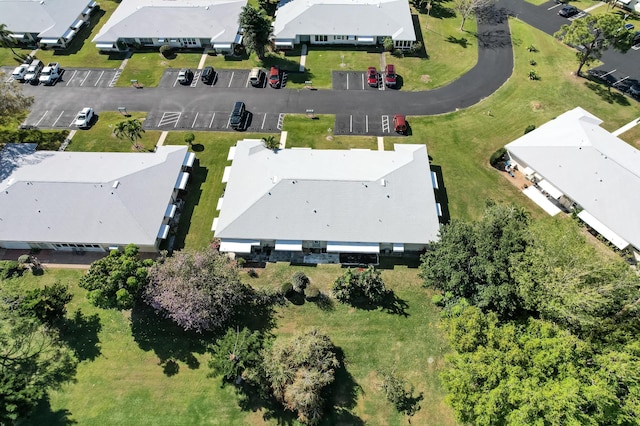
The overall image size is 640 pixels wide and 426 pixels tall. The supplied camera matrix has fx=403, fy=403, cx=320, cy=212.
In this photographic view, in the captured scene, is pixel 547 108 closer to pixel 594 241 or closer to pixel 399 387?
pixel 594 241

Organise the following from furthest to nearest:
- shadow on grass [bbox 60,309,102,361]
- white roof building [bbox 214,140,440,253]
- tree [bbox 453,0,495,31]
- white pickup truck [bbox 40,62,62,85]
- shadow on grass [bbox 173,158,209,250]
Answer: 1. tree [bbox 453,0,495,31]
2. white pickup truck [bbox 40,62,62,85]
3. shadow on grass [bbox 173,158,209,250]
4. white roof building [bbox 214,140,440,253]
5. shadow on grass [bbox 60,309,102,361]

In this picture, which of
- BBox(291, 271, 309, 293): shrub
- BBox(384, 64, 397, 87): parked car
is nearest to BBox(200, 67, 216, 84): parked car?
BBox(384, 64, 397, 87): parked car

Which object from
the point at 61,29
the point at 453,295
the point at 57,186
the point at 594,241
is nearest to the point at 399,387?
the point at 453,295

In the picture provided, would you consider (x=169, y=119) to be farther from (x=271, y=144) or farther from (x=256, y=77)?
(x=271, y=144)

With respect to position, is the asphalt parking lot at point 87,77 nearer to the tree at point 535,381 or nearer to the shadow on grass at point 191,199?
the shadow on grass at point 191,199

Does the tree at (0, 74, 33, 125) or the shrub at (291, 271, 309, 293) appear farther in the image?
the tree at (0, 74, 33, 125)

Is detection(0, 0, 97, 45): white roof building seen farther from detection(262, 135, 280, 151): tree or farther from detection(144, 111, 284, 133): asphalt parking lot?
detection(262, 135, 280, 151): tree

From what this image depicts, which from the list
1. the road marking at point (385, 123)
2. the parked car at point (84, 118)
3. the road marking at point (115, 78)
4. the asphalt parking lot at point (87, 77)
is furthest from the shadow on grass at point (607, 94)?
the parked car at point (84, 118)

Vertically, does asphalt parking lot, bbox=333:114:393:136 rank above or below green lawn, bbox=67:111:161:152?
above
